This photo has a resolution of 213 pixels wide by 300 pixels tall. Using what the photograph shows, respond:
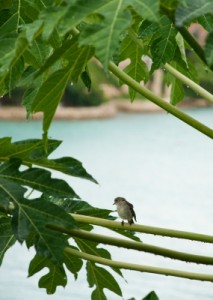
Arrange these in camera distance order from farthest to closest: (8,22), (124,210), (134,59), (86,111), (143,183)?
1. (86,111)
2. (143,183)
3. (134,59)
4. (124,210)
5. (8,22)

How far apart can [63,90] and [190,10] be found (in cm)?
14

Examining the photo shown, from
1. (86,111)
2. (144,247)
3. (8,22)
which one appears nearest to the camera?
(144,247)

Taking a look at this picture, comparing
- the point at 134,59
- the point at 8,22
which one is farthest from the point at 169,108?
the point at 134,59

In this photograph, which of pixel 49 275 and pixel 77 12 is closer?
pixel 77 12

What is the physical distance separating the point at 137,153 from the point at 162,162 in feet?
1.96

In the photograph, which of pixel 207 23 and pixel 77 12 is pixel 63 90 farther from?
pixel 207 23

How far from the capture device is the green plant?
604 mm

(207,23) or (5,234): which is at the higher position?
(207,23)

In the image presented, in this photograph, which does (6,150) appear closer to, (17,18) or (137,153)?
(17,18)

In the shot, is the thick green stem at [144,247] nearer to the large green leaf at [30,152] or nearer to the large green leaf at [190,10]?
the large green leaf at [30,152]

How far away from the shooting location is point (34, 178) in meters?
0.76

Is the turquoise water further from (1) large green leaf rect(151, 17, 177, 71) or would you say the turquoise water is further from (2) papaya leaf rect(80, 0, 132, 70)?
(2) papaya leaf rect(80, 0, 132, 70)

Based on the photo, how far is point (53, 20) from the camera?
0.60m

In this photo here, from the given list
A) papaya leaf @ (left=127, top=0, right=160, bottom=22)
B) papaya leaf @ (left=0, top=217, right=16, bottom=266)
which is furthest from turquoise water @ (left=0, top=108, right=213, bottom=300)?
papaya leaf @ (left=127, top=0, right=160, bottom=22)
